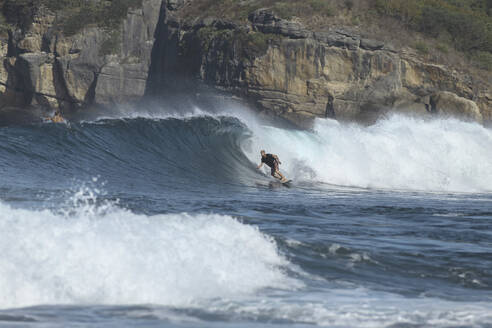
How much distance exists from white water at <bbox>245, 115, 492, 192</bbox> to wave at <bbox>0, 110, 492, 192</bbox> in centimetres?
4

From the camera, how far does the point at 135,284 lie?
712 centimetres

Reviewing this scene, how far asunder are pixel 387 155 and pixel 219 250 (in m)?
17.8

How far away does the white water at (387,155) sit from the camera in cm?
2341

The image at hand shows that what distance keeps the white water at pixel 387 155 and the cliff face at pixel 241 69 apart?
5.33 meters

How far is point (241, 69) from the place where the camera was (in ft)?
110

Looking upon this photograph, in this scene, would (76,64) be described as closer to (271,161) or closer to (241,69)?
(241,69)

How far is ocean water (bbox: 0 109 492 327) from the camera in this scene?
21.6ft

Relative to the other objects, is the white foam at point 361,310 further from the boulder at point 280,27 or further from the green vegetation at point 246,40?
the boulder at point 280,27

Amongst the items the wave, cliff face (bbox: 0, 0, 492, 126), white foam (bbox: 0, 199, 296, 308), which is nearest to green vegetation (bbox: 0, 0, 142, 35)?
cliff face (bbox: 0, 0, 492, 126)

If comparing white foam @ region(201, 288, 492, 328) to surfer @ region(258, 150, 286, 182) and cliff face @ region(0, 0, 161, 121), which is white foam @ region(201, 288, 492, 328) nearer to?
surfer @ region(258, 150, 286, 182)

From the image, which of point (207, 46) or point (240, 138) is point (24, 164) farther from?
point (207, 46)

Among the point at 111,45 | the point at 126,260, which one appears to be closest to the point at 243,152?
the point at 126,260

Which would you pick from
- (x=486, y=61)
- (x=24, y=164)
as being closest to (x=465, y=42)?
(x=486, y=61)

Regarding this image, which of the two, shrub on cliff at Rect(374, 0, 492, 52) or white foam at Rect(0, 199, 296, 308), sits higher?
shrub on cliff at Rect(374, 0, 492, 52)
